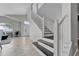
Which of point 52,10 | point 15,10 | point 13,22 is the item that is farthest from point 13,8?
point 52,10

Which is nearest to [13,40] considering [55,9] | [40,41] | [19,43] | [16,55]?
[19,43]

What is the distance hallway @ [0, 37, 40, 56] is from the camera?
2.57m

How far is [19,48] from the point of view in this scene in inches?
104

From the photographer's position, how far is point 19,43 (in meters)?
2.66

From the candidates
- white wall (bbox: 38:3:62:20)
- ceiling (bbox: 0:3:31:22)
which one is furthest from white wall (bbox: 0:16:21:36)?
white wall (bbox: 38:3:62:20)

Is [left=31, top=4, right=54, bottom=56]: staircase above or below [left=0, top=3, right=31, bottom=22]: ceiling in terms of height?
below

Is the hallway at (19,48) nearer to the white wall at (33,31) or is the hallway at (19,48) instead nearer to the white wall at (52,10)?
the white wall at (33,31)

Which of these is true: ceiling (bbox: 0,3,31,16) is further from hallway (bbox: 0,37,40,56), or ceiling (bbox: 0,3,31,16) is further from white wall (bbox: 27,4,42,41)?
hallway (bbox: 0,37,40,56)

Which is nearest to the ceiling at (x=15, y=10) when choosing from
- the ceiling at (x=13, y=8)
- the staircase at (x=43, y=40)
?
the ceiling at (x=13, y=8)

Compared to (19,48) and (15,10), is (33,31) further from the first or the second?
(15,10)

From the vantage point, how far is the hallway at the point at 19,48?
8.45 ft

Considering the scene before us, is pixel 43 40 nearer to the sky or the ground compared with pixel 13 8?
nearer to the ground

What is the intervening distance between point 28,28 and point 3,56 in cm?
73

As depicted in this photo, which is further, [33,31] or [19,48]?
[33,31]
